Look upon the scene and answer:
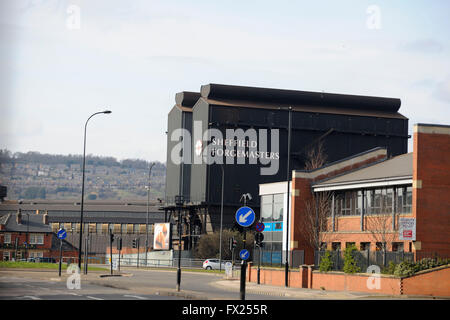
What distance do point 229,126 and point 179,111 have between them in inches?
480

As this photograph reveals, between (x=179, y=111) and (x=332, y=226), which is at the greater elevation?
(x=179, y=111)

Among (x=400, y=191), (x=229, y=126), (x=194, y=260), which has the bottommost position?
(x=194, y=260)

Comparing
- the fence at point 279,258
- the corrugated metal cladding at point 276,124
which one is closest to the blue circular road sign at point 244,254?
the fence at point 279,258

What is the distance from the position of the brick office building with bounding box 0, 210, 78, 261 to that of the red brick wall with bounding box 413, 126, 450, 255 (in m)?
93.9

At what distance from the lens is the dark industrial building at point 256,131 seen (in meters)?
105

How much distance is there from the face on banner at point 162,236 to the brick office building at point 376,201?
26291mm

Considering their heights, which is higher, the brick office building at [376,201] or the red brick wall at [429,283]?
the brick office building at [376,201]

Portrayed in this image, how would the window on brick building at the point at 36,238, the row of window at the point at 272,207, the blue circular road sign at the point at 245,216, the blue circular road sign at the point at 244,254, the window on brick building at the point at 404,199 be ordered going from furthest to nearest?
1. the window on brick building at the point at 36,238
2. the row of window at the point at 272,207
3. the window on brick building at the point at 404,199
4. the blue circular road sign at the point at 244,254
5. the blue circular road sign at the point at 245,216

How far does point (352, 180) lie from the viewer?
6097cm

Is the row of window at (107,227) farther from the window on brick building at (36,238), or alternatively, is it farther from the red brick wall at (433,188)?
the red brick wall at (433,188)

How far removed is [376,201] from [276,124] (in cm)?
4884

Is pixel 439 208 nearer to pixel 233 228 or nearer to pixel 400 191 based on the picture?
pixel 400 191

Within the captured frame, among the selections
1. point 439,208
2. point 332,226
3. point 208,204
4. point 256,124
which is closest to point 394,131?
point 256,124

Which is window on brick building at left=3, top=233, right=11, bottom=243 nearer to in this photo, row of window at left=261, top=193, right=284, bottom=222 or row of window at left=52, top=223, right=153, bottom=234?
row of window at left=52, top=223, right=153, bottom=234
